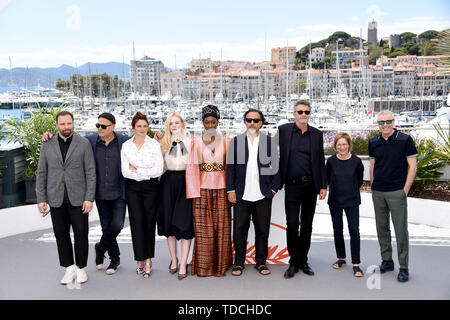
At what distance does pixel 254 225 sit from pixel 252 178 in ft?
1.55

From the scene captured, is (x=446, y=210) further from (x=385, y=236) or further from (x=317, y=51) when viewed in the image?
(x=317, y=51)

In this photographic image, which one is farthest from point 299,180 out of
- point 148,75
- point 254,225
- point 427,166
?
point 148,75

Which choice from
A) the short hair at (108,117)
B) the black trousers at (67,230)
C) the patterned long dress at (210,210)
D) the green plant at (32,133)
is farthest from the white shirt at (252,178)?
the green plant at (32,133)

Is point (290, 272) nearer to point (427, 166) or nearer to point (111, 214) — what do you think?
point (111, 214)

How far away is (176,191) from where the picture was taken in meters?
3.82

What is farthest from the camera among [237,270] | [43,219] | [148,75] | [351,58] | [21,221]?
[351,58]

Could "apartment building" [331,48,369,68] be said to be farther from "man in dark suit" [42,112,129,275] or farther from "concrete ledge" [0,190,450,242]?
"man in dark suit" [42,112,129,275]

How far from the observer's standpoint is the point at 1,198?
583 cm

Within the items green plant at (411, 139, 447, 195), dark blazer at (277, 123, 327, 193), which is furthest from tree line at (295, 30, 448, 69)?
dark blazer at (277, 123, 327, 193)

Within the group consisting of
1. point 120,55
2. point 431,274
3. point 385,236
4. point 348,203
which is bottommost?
point 431,274

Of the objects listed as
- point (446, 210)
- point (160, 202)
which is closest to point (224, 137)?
point (160, 202)

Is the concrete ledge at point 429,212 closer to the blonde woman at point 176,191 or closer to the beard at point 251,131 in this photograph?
the beard at point 251,131
